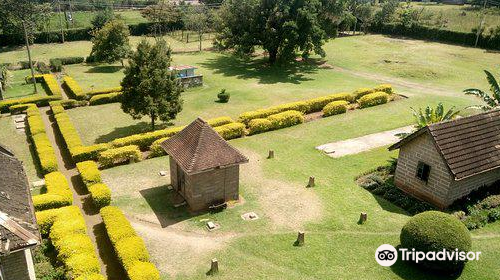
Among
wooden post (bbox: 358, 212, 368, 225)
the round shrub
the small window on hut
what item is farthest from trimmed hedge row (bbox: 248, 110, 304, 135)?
the round shrub

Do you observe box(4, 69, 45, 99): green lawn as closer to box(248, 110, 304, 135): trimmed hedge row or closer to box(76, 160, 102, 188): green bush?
box(76, 160, 102, 188): green bush

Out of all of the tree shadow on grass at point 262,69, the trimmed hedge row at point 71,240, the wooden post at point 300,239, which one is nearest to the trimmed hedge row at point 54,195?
the trimmed hedge row at point 71,240

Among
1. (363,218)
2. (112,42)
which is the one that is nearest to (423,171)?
(363,218)

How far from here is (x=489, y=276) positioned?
57.5ft

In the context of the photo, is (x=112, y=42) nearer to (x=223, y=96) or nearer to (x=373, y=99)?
(x=223, y=96)

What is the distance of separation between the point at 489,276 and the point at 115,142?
24.9 m

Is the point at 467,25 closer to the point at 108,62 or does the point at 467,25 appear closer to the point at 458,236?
the point at 108,62

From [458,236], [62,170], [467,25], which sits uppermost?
[467,25]

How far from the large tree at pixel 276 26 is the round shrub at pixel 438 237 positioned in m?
34.5

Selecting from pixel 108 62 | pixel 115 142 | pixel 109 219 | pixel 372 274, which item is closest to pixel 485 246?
pixel 372 274

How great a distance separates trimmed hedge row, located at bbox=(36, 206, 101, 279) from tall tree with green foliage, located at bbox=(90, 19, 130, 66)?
1435 inches

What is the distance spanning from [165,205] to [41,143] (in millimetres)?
13210

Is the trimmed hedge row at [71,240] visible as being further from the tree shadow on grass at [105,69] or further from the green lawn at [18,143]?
the tree shadow on grass at [105,69]

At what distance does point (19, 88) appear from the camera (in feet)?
154
